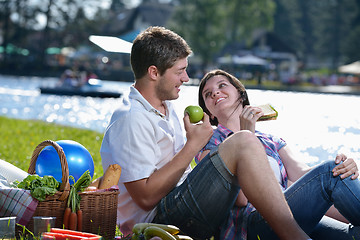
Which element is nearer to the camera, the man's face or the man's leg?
the man's leg

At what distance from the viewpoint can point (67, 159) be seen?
444 cm

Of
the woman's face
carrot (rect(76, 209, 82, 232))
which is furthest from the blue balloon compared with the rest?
the woman's face

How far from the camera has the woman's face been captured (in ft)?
14.7

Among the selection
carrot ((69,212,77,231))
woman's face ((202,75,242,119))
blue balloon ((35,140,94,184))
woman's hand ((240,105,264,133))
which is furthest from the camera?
woman's face ((202,75,242,119))

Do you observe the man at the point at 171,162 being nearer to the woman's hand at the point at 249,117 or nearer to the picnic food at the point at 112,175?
the picnic food at the point at 112,175

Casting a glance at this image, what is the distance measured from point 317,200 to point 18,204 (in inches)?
70.6

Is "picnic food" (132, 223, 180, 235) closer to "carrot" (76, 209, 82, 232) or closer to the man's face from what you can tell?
"carrot" (76, 209, 82, 232)

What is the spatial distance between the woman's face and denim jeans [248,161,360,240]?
1020 millimetres

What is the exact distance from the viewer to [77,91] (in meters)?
29.3

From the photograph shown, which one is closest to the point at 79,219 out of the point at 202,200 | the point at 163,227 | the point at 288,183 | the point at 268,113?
the point at 163,227

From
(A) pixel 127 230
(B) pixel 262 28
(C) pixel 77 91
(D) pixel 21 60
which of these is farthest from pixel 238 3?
(A) pixel 127 230

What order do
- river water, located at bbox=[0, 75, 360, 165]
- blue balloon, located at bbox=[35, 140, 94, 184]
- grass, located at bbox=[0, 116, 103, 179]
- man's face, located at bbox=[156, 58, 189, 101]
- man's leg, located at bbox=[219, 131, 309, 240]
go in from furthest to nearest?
1. river water, located at bbox=[0, 75, 360, 165]
2. grass, located at bbox=[0, 116, 103, 179]
3. blue balloon, located at bbox=[35, 140, 94, 184]
4. man's face, located at bbox=[156, 58, 189, 101]
5. man's leg, located at bbox=[219, 131, 309, 240]

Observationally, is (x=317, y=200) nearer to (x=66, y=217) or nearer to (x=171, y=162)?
(x=171, y=162)

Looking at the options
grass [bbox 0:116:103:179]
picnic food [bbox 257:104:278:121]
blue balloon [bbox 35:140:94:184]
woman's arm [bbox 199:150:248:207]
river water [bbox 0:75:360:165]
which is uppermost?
picnic food [bbox 257:104:278:121]
